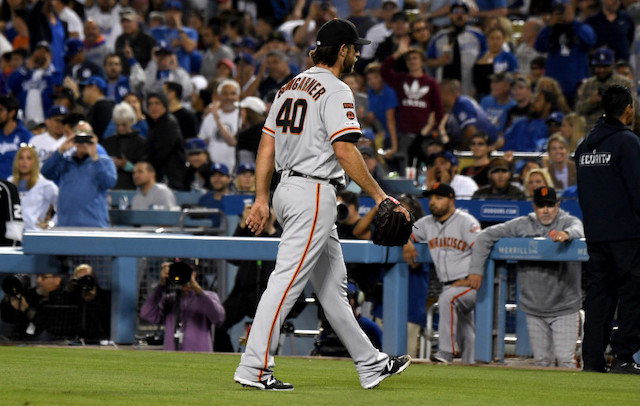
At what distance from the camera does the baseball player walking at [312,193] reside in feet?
20.0

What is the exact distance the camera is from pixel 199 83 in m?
18.8

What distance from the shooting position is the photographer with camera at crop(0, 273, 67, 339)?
991 centimetres

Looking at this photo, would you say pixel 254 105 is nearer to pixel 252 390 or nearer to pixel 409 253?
pixel 409 253

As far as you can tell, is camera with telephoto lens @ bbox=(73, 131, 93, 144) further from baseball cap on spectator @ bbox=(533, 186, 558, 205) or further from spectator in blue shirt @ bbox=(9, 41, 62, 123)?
spectator in blue shirt @ bbox=(9, 41, 62, 123)

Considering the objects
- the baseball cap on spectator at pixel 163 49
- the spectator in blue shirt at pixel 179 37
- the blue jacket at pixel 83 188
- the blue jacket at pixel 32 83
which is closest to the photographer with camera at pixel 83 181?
the blue jacket at pixel 83 188

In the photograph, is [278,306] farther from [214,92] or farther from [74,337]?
[214,92]

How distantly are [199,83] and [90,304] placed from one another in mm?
9358

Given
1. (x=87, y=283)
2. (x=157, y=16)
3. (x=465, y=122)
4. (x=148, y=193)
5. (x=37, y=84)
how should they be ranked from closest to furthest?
(x=87, y=283) < (x=148, y=193) < (x=465, y=122) < (x=37, y=84) < (x=157, y=16)

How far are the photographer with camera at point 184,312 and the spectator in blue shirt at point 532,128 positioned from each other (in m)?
5.86

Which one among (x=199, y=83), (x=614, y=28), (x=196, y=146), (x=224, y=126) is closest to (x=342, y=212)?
(x=196, y=146)

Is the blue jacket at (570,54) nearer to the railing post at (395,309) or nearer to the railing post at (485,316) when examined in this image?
the railing post at (485,316)

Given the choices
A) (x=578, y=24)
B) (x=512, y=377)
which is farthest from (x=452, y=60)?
(x=512, y=377)

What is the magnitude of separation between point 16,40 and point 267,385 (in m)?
15.6

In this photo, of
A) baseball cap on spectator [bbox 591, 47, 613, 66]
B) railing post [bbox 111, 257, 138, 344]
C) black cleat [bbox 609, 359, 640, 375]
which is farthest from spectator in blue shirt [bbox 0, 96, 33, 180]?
black cleat [bbox 609, 359, 640, 375]
